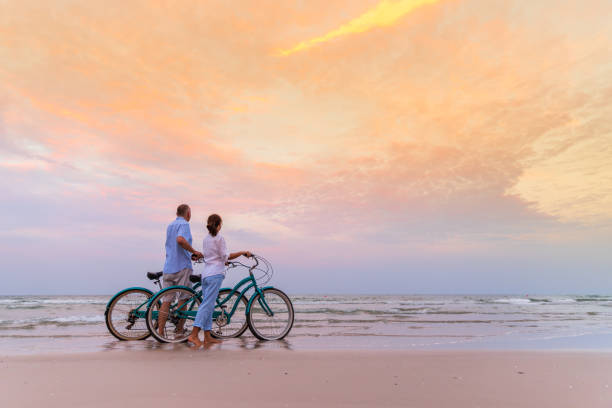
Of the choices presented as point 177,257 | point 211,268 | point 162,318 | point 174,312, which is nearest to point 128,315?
point 162,318

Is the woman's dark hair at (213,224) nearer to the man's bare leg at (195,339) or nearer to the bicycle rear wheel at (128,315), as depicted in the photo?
the man's bare leg at (195,339)

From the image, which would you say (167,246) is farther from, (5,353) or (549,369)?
(549,369)

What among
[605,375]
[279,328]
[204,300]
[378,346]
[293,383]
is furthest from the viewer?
[279,328]

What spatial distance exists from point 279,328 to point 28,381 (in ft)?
12.0

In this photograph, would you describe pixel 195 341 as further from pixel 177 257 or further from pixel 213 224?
pixel 213 224

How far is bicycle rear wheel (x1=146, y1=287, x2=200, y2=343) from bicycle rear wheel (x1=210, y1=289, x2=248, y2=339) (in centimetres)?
39

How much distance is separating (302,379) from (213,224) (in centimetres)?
277

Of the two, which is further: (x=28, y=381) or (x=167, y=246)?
(x=167, y=246)

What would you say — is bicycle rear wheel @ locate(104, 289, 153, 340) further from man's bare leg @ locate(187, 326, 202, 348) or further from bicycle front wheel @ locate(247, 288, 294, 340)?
bicycle front wheel @ locate(247, 288, 294, 340)

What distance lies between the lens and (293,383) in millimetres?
3596

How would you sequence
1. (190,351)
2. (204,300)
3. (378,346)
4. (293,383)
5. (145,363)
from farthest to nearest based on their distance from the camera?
(378,346) < (204,300) < (190,351) < (145,363) < (293,383)

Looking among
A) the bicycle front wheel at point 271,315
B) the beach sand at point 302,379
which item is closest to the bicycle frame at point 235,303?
the bicycle front wheel at point 271,315

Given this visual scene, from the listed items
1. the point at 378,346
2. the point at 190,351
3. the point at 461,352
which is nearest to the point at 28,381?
the point at 190,351

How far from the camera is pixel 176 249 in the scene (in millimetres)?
6180
